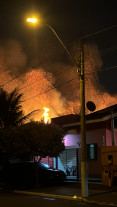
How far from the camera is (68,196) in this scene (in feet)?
40.1

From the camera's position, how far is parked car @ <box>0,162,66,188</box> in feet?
56.5

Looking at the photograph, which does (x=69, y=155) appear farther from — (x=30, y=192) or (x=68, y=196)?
(x=68, y=196)

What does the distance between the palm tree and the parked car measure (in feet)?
13.3

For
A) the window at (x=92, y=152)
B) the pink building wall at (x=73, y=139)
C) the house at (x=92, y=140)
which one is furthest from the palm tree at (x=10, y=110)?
the window at (x=92, y=152)

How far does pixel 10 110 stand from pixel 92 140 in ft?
21.5

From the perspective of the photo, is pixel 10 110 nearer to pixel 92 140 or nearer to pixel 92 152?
pixel 92 140

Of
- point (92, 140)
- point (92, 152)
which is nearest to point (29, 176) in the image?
point (92, 152)

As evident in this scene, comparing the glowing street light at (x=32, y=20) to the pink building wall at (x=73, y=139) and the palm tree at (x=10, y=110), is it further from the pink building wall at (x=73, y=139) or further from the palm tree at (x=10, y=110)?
the pink building wall at (x=73, y=139)

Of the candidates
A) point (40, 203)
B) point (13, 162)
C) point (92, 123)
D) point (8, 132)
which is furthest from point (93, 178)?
point (40, 203)

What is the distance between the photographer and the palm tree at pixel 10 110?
20766 mm

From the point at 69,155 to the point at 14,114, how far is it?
5526 millimetres

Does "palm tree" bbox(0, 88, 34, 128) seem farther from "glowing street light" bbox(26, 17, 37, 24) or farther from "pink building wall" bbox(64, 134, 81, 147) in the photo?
"glowing street light" bbox(26, 17, 37, 24)

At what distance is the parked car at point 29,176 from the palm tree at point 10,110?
407 centimetres

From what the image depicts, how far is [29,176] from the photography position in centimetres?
1762
